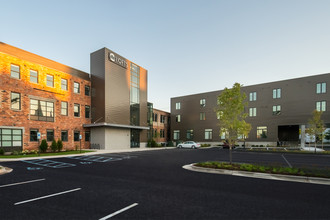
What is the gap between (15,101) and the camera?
70.1 feet

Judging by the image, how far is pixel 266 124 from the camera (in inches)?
1592

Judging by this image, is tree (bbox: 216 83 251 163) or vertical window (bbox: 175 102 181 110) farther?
vertical window (bbox: 175 102 181 110)

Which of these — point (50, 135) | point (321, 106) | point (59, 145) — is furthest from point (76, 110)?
point (321, 106)

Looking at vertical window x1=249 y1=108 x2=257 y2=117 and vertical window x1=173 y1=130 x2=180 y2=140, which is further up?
vertical window x1=249 y1=108 x2=257 y2=117

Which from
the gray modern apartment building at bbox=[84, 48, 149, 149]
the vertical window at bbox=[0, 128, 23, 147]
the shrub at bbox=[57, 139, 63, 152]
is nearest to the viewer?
the vertical window at bbox=[0, 128, 23, 147]

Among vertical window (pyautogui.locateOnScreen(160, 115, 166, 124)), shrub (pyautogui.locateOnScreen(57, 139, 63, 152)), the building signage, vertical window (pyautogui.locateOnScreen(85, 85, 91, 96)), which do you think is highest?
the building signage

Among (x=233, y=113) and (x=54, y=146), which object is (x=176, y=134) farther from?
(x=233, y=113)

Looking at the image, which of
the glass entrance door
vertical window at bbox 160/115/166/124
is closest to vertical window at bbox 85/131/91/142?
the glass entrance door

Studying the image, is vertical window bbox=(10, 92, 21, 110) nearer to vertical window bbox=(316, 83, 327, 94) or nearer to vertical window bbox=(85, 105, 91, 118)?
vertical window bbox=(85, 105, 91, 118)

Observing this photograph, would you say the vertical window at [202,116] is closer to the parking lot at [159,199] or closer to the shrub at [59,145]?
the shrub at [59,145]

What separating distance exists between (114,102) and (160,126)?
21233mm

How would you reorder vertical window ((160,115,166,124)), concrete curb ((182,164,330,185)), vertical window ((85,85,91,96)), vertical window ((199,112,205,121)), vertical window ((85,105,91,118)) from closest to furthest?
concrete curb ((182,164,330,185)) → vertical window ((85,105,91,118)) → vertical window ((85,85,91,96)) → vertical window ((199,112,205,121)) → vertical window ((160,115,166,124))

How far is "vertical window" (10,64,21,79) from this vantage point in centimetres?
2119

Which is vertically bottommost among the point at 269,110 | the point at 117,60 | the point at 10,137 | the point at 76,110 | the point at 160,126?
the point at 160,126
